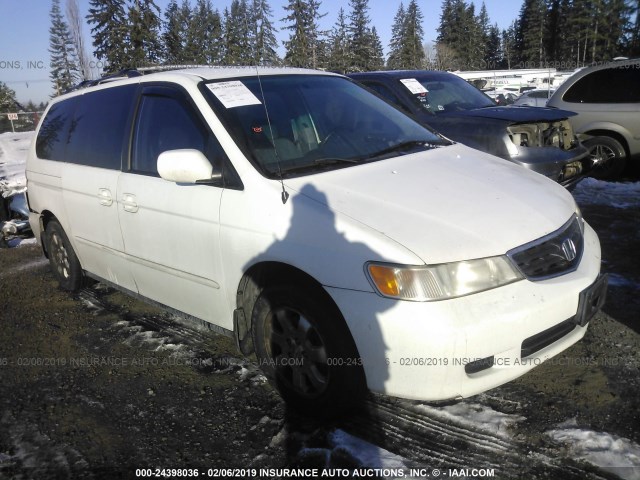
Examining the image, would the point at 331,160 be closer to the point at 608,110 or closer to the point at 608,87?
the point at 608,110

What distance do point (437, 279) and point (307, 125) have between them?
1.50 m

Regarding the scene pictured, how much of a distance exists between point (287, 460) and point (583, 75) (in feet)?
26.6

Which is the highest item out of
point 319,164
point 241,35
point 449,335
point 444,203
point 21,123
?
point 241,35

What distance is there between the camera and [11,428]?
114 inches

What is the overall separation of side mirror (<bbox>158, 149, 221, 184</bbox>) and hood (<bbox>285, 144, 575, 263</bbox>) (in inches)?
20.6

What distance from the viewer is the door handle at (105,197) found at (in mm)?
3715

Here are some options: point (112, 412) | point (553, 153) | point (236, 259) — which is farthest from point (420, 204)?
point (553, 153)

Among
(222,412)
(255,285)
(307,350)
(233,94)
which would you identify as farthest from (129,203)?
(307,350)

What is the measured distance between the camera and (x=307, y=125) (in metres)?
3.29

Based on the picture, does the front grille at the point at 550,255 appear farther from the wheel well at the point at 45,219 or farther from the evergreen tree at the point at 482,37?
the evergreen tree at the point at 482,37

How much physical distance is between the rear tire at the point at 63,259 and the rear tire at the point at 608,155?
735cm

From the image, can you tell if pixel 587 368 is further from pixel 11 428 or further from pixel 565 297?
pixel 11 428

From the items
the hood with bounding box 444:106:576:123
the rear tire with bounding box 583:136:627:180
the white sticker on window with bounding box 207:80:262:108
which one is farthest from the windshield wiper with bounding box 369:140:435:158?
the rear tire with bounding box 583:136:627:180

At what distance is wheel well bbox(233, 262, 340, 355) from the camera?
2.58 meters
